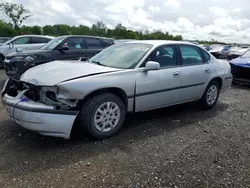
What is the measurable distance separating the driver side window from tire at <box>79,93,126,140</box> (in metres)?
1.05

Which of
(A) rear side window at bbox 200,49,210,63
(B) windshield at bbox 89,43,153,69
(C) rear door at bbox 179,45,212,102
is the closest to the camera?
(B) windshield at bbox 89,43,153,69

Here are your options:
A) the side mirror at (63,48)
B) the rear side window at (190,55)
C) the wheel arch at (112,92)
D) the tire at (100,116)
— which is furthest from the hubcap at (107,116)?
the side mirror at (63,48)

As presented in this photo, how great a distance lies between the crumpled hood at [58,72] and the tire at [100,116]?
0.41 m

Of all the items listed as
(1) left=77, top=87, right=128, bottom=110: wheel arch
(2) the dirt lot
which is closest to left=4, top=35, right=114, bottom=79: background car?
(2) the dirt lot

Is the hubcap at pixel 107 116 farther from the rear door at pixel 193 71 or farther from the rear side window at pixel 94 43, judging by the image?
the rear side window at pixel 94 43

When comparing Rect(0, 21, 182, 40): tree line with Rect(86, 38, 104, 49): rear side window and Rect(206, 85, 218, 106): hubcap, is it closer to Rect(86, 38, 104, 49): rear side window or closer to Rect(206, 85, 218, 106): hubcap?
Rect(86, 38, 104, 49): rear side window

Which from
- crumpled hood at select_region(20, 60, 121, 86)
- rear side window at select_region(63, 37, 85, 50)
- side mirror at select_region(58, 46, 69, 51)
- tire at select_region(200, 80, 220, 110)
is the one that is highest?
rear side window at select_region(63, 37, 85, 50)

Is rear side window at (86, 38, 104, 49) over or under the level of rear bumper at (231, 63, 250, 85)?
over

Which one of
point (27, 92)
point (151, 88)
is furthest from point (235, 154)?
point (27, 92)

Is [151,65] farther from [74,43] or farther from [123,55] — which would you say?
[74,43]

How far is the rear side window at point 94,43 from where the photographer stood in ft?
29.4

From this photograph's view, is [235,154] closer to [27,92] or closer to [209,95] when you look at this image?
[209,95]

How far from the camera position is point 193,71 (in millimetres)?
5102

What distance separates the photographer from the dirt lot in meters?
2.88
